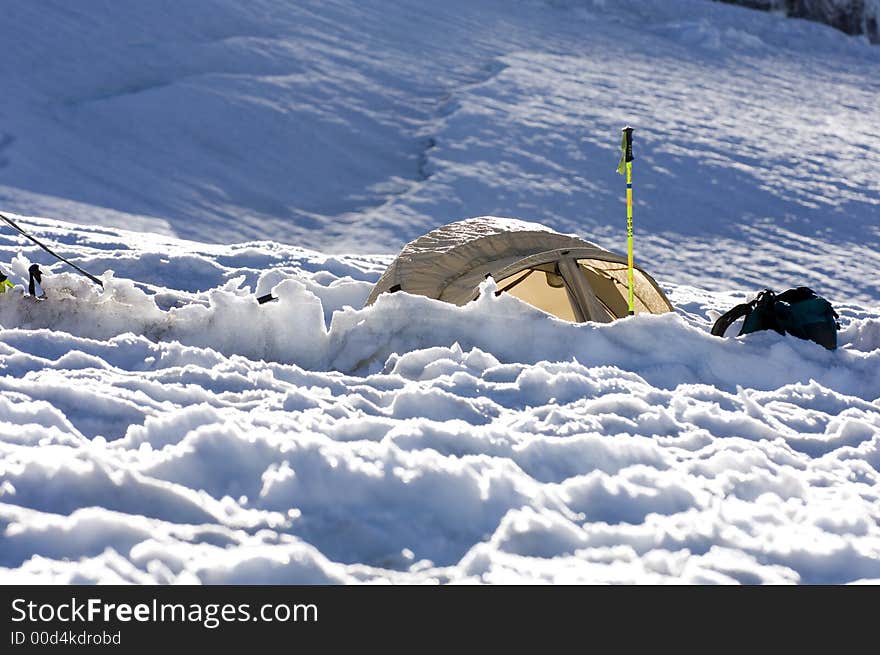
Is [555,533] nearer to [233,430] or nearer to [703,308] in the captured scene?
[233,430]

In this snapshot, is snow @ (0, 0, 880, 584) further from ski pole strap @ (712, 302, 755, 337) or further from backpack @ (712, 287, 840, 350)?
ski pole strap @ (712, 302, 755, 337)

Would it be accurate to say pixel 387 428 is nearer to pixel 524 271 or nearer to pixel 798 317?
pixel 524 271

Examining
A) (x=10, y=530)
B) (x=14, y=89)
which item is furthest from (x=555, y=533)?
(x=14, y=89)

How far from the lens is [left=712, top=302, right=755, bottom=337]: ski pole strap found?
577cm

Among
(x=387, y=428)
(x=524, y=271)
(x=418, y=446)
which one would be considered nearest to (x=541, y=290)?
(x=524, y=271)

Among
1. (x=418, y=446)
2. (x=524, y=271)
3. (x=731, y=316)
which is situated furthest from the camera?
(x=524, y=271)

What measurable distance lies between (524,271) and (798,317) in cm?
169

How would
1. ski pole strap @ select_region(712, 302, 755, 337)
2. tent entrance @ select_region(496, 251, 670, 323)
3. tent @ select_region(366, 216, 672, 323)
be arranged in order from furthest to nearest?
tent entrance @ select_region(496, 251, 670, 323)
tent @ select_region(366, 216, 672, 323)
ski pole strap @ select_region(712, 302, 755, 337)

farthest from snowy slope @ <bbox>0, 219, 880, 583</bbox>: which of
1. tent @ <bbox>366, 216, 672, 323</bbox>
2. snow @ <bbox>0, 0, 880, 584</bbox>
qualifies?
tent @ <bbox>366, 216, 672, 323</bbox>

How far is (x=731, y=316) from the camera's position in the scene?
19.2 feet

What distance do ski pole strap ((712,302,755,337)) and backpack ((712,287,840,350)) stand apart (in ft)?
0.26

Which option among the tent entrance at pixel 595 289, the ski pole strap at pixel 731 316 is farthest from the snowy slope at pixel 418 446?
the tent entrance at pixel 595 289
